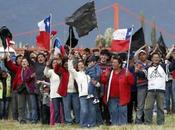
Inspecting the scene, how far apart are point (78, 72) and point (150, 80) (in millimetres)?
1957

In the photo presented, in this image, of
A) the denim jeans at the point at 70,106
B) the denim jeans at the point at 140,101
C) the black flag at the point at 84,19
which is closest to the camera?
the denim jeans at the point at 140,101

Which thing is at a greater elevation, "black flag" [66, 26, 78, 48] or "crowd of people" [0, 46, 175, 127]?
"black flag" [66, 26, 78, 48]

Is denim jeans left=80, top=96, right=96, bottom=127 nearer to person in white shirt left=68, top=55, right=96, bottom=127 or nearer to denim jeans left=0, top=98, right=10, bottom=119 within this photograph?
person in white shirt left=68, top=55, right=96, bottom=127

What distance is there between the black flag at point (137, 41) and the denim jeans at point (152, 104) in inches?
55.4

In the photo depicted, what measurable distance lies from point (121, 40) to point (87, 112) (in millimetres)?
2145

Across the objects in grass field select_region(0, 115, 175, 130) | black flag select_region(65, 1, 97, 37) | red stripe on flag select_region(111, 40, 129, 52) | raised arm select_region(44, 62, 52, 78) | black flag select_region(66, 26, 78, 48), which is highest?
black flag select_region(65, 1, 97, 37)

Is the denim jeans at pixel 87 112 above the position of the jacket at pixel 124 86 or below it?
below

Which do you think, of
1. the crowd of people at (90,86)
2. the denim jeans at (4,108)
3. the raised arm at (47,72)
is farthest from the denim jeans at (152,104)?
the denim jeans at (4,108)

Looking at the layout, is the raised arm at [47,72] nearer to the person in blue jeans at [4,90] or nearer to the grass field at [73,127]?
the grass field at [73,127]

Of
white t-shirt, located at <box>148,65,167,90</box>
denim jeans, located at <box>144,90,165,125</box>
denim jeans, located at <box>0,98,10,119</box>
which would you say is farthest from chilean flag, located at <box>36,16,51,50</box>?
denim jeans, located at <box>144,90,165,125</box>

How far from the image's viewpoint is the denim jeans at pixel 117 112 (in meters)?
20.8

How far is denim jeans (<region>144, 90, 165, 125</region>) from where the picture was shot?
20828 millimetres

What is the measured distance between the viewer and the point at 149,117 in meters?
20.9

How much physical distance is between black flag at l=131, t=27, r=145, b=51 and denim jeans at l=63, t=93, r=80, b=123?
6.76ft
